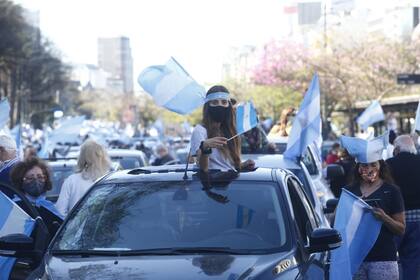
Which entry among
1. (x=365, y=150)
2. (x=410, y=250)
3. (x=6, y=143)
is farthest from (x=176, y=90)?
(x=410, y=250)

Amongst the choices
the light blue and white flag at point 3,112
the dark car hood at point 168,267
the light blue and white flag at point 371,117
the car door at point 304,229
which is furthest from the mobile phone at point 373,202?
the light blue and white flag at point 371,117

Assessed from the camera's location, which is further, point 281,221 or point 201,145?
point 201,145

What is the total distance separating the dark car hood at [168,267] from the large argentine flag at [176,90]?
3.33m

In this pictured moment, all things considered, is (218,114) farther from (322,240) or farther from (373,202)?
(322,240)

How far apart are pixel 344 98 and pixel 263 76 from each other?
6700mm

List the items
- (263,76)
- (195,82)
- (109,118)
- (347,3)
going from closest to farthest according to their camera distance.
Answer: (195,82), (347,3), (263,76), (109,118)

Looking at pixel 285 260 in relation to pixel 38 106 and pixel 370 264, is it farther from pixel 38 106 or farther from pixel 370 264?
pixel 38 106

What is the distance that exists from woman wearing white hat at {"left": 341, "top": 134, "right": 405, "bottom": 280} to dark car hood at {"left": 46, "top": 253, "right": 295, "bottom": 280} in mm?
1670

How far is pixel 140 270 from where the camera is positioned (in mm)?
5500

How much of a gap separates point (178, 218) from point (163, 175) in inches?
20.6

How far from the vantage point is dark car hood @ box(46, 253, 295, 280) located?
5414 mm

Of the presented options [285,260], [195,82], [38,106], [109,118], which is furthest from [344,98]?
[109,118]

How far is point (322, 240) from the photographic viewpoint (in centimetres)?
608

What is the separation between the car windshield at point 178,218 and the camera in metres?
6.07
